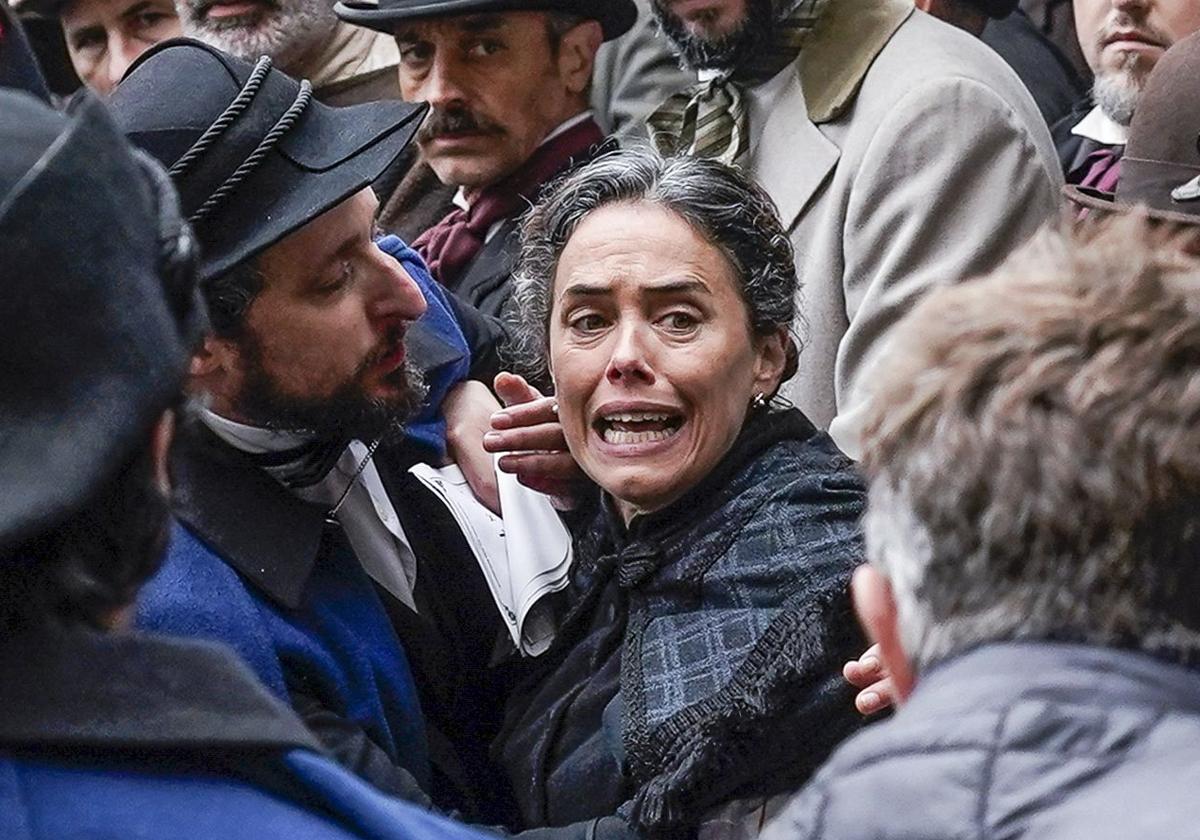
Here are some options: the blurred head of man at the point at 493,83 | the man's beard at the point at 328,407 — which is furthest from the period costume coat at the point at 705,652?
the blurred head of man at the point at 493,83

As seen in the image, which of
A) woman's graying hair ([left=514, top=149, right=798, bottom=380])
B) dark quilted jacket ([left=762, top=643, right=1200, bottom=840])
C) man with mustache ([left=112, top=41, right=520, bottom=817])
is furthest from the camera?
woman's graying hair ([left=514, top=149, right=798, bottom=380])

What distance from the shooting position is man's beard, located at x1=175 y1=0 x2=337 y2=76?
505 cm

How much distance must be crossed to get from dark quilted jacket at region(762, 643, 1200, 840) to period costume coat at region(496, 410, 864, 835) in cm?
126

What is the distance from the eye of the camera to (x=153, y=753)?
167 centimetres

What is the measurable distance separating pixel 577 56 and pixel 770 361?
150 centimetres

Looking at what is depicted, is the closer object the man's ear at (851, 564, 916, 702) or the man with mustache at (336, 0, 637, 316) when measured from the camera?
the man's ear at (851, 564, 916, 702)

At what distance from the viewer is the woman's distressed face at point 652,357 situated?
313 centimetres

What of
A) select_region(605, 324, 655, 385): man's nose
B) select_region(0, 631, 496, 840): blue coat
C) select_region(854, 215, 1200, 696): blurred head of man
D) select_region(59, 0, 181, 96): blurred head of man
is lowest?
select_region(59, 0, 181, 96): blurred head of man

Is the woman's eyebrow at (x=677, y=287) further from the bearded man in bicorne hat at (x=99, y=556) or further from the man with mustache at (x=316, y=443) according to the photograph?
the bearded man in bicorne hat at (x=99, y=556)

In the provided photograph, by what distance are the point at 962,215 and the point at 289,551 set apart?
149 cm

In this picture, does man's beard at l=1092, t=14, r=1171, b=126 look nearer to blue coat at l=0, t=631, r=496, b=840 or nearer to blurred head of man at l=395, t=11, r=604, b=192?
blurred head of man at l=395, t=11, r=604, b=192

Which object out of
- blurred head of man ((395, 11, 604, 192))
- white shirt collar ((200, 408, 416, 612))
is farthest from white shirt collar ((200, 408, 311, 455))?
blurred head of man ((395, 11, 604, 192))

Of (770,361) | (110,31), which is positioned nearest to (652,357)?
(770,361)

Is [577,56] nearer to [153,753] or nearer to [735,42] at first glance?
[735,42]
